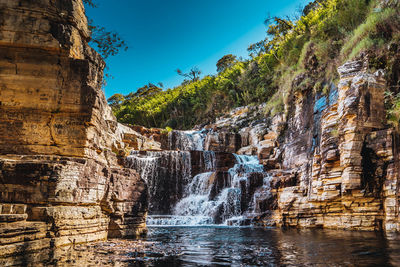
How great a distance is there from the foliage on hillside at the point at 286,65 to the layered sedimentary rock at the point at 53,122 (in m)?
11.3

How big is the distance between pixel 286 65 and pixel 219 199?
14083 mm

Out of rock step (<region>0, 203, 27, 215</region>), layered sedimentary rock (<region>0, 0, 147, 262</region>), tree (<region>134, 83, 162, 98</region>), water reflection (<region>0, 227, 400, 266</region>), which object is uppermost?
tree (<region>134, 83, 162, 98</region>)

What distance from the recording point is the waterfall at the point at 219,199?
1566cm

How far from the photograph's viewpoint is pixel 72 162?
604cm

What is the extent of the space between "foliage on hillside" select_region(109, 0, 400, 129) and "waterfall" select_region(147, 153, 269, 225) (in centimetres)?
652

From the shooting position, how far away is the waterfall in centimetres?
1566

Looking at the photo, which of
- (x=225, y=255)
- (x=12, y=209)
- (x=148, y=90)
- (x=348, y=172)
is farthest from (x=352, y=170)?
(x=148, y=90)

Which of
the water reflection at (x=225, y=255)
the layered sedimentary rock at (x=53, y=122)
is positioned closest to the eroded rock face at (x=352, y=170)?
the water reflection at (x=225, y=255)

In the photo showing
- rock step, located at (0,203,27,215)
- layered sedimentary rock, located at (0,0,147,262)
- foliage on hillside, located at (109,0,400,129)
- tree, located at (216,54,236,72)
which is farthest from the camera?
tree, located at (216,54,236,72)

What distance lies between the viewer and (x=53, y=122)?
678 centimetres

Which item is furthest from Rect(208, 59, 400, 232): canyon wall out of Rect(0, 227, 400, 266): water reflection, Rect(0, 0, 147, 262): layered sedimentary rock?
Rect(0, 0, 147, 262): layered sedimentary rock

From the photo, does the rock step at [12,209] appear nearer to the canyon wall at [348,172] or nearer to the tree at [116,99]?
the canyon wall at [348,172]

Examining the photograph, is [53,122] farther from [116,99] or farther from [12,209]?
[116,99]

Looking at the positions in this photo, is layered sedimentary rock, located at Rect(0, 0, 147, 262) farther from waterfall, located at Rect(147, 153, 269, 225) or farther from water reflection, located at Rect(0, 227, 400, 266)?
waterfall, located at Rect(147, 153, 269, 225)
